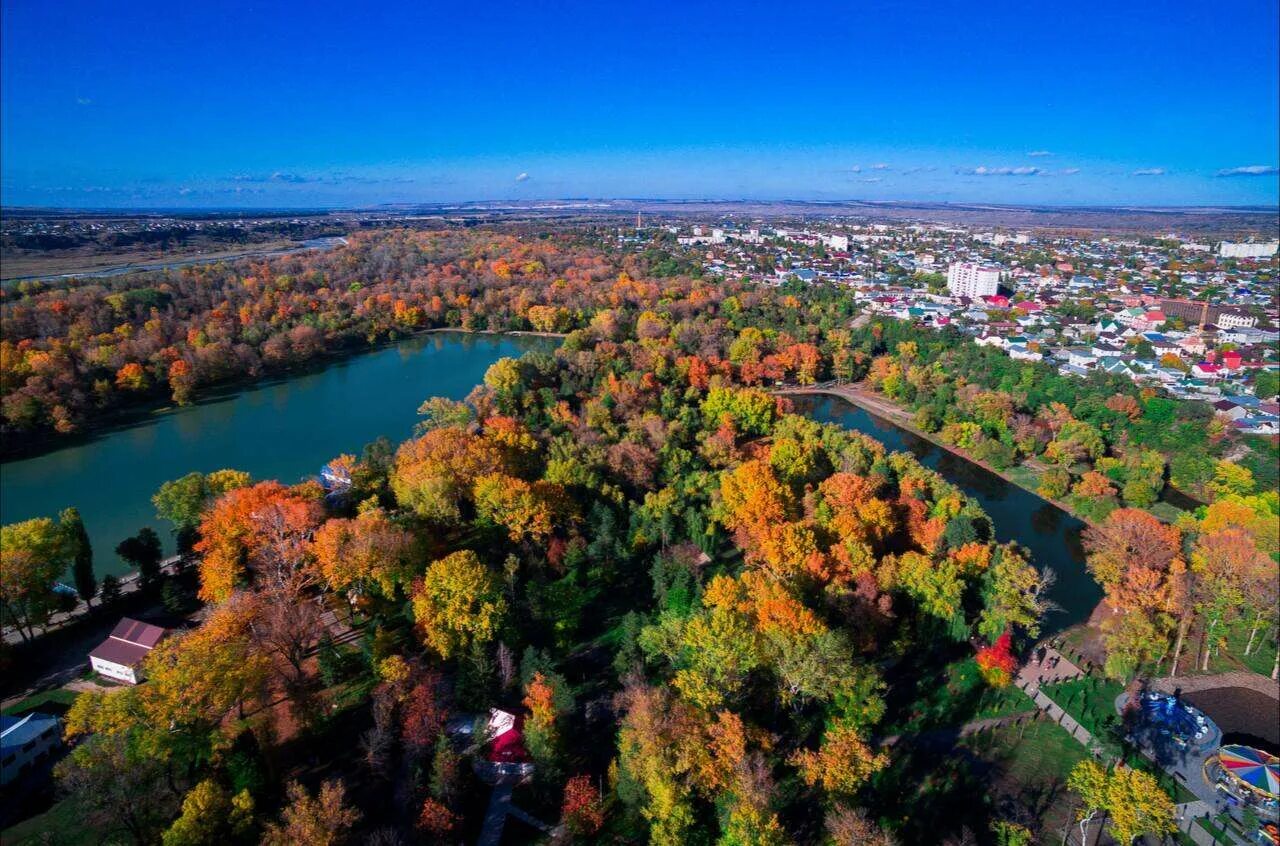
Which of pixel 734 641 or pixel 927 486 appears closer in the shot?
pixel 734 641

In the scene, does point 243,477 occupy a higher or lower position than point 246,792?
higher

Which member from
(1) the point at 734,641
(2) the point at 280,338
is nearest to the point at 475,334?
(2) the point at 280,338

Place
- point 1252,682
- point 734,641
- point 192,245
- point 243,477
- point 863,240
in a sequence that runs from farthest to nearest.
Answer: point 863,240, point 192,245, point 243,477, point 1252,682, point 734,641

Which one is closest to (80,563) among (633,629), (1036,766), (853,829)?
(633,629)

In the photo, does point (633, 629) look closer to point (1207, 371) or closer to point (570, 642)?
point (570, 642)

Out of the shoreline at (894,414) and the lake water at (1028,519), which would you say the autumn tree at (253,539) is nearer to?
the lake water at (1028,519)

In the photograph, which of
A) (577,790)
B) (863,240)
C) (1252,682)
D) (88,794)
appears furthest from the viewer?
(863,240)

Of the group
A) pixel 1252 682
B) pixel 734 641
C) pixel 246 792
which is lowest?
pixel 1252 682

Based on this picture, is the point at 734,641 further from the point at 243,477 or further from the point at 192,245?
the point at 192,245

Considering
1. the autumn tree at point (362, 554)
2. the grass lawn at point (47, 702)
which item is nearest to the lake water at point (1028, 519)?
the autumn tree at point (362, 554)
